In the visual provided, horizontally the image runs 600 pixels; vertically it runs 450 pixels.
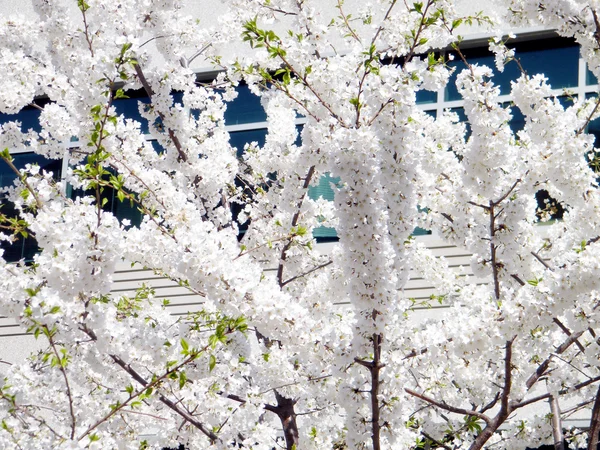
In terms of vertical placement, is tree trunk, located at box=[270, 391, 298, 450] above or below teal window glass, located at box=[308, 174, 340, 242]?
below

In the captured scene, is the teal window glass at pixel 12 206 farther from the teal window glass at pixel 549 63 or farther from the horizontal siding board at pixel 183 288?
the teal window glass at pixel 549 63

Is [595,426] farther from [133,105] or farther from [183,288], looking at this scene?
[133,105]

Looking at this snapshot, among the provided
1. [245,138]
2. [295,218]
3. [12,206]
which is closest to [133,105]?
[245,138]

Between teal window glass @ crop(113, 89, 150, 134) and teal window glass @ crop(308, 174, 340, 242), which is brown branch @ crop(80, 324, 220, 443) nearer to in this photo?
teal window glass @ crop(308, 174, 340, 242)

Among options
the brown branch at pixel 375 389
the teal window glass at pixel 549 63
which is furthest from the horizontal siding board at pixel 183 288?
the brown branch at pixel 375 389

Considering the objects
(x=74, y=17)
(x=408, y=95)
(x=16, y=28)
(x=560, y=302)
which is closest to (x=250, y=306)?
(x=408, y=95)

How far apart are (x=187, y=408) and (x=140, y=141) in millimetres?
2193

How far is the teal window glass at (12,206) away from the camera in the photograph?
11766mm

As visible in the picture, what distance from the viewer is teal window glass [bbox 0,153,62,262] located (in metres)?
11.8

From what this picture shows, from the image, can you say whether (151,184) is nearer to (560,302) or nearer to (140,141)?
(140,141)

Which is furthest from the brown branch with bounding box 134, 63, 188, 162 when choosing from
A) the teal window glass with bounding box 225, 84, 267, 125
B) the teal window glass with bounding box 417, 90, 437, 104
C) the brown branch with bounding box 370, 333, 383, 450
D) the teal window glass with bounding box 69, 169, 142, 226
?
the teal window glass with bounding box 417, 90, 437, 104

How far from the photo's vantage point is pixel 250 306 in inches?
160

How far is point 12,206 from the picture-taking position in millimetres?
11664

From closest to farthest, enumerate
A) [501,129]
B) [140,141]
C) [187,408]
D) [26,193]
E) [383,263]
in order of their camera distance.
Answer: [383,263] → [26,193] → [501,129] → [187,408] → [140,141]
